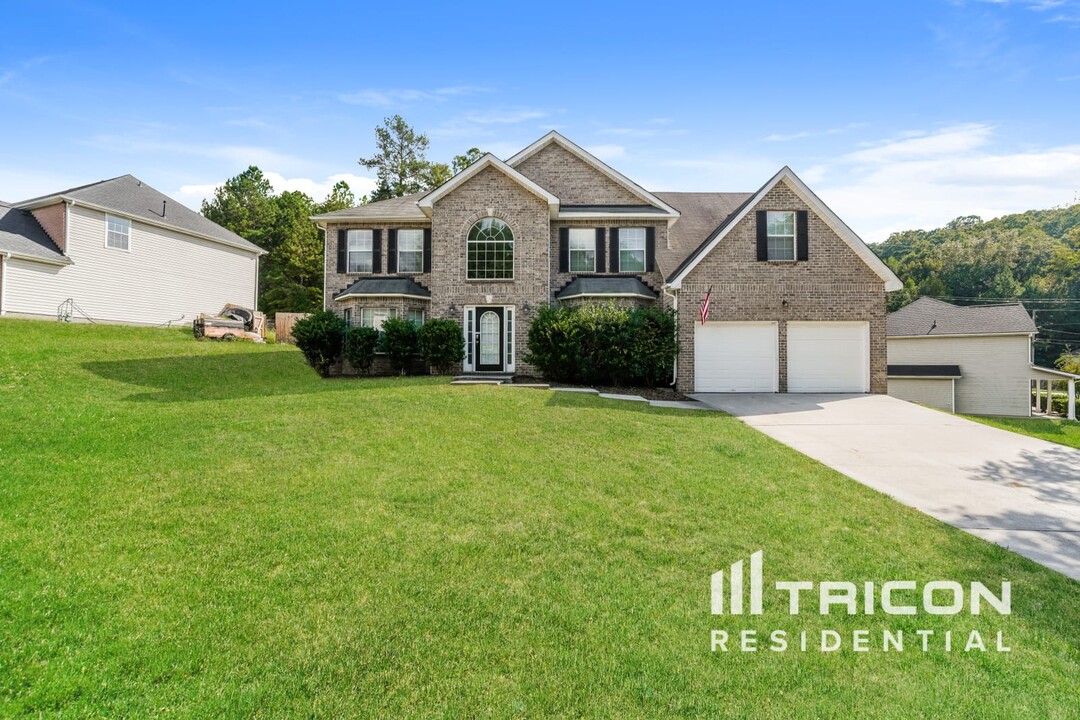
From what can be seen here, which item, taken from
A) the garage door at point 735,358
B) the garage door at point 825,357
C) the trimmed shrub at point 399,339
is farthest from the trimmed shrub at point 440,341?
the garage door at point 825,357

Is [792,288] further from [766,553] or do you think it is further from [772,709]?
[772,709]

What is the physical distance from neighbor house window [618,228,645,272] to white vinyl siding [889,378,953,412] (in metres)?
17.1

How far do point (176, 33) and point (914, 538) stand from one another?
660 inches

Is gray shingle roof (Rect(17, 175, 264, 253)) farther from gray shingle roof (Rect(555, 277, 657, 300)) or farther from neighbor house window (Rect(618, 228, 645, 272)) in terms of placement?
neighbor house window (Rect(618, 228, 645, 272))

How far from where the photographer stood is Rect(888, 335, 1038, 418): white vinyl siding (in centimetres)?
2411

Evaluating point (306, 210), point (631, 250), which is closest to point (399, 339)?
point (631, 250)

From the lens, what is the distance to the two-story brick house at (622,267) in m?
14.6

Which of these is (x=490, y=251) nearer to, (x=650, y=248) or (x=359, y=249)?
(x=359, y=249)

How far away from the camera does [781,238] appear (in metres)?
14.7

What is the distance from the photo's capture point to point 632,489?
581cm

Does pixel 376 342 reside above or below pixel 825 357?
above

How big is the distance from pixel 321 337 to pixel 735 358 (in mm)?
13059

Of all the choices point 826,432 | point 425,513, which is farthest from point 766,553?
point 826,432

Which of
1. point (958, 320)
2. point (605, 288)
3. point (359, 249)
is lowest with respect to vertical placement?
point (958, 320)
